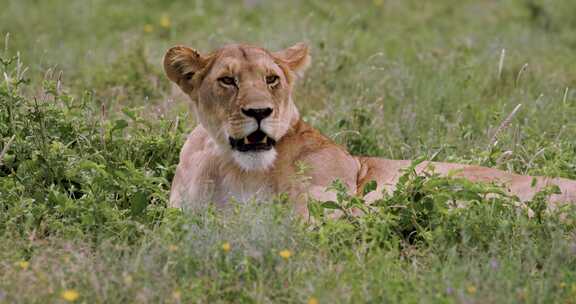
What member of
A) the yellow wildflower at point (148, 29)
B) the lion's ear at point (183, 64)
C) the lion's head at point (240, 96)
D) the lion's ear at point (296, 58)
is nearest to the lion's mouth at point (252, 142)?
the lion's head at point (240, 96)

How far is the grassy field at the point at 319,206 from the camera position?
343 centimetres

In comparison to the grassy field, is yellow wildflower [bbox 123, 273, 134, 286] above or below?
above

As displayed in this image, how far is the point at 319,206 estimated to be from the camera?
3971 millimetres

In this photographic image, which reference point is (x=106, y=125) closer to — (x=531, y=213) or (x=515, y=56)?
(x=531, y=213)

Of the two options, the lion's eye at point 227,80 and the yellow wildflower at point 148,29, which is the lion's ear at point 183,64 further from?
the yellow wildflower at point 148,29

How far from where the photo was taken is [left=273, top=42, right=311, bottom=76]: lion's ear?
190 inches

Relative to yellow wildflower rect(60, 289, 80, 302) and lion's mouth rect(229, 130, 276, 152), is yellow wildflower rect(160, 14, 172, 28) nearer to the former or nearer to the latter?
lion's mouth rect(229, 130, 276, 152)

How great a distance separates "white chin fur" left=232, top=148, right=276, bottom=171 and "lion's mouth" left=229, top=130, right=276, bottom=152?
0.06 ft

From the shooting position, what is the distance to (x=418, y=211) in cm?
407

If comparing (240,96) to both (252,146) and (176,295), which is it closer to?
(252,146)

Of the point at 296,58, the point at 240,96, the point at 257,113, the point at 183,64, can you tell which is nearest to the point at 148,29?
the point at 296,58

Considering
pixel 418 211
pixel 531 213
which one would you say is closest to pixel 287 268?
pixel 418 211

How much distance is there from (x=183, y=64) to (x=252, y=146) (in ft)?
1.75

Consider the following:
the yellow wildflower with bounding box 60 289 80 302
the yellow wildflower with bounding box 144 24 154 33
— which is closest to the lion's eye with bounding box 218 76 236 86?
the yellow wildflower with bounding box 60 289 80 302
